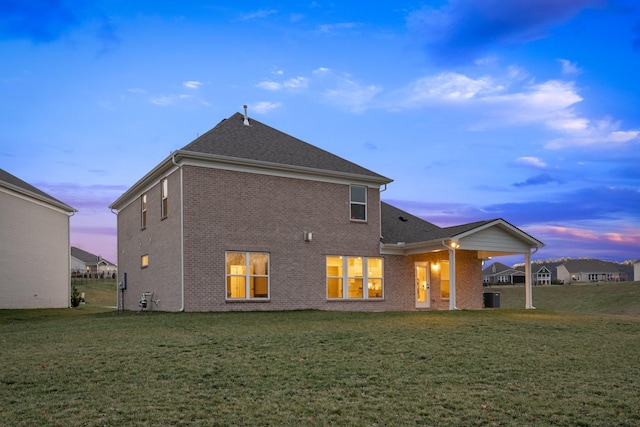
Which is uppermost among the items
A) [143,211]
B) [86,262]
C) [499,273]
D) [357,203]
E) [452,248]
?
[357,203]

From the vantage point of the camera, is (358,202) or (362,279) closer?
(362,279)

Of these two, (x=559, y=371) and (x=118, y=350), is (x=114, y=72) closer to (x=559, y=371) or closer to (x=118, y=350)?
(x=118, y=350)

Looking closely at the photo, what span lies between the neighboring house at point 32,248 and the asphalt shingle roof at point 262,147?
13725mm

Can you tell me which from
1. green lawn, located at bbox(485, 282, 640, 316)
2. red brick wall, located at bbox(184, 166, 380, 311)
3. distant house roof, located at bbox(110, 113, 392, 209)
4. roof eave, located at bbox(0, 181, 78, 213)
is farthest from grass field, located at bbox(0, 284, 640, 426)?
green lawn, located at bbox(485, 282, 640, 316)

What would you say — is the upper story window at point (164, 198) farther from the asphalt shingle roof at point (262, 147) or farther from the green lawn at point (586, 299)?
the green lawn at point (586, 299)

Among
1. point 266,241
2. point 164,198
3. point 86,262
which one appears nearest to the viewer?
point 266,241

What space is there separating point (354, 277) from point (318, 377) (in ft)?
46.6

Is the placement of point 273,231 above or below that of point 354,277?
above

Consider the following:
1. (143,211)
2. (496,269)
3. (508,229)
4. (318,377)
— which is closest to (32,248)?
(143,211)

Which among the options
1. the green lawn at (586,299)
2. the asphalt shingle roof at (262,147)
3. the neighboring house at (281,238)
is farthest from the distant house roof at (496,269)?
the asphalt shingle roof at (262,147)

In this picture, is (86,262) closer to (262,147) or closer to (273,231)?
(262,147)

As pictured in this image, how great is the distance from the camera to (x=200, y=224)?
18.4 metres

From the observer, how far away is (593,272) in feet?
298

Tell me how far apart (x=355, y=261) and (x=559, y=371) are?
45.0 feet
